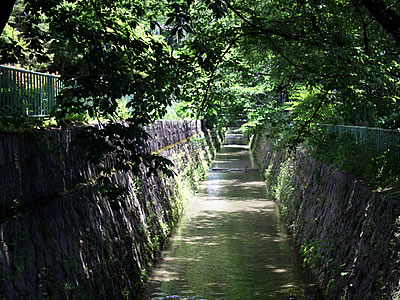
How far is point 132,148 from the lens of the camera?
6.71 metres

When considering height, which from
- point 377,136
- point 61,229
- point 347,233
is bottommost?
point 347,233

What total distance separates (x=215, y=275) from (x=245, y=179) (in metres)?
17.4

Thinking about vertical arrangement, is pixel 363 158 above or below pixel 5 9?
below

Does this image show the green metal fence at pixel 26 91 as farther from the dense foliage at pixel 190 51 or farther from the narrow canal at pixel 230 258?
the narrow canal at pixel 230 258

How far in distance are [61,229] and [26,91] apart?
294cm

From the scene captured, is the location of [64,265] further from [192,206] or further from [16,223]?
[192,206]

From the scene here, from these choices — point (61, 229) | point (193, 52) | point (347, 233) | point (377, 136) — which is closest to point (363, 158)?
point (377, 136)

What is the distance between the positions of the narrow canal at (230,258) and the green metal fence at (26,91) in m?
4.28

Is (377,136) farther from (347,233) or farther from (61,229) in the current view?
(61,229)

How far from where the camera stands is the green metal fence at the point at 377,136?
8170 mm

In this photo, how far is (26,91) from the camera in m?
8.45

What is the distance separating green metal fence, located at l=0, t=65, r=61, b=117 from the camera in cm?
744

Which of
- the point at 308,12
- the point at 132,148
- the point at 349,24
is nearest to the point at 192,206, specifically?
the point at 349,24

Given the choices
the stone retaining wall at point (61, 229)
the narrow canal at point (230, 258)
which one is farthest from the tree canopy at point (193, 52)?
the narrow canal at point (230, 258)
